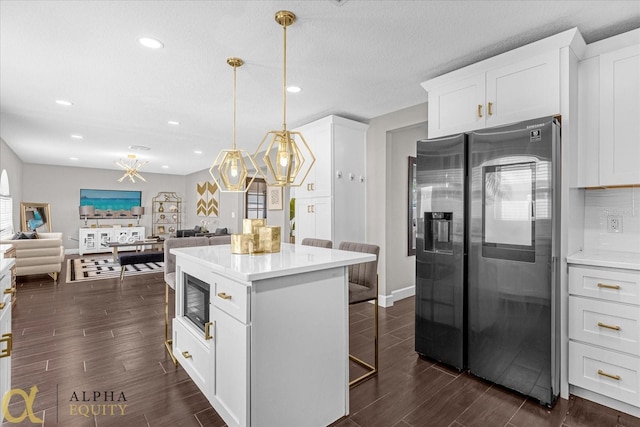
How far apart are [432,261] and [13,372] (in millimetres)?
3311

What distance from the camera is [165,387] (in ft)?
7.37

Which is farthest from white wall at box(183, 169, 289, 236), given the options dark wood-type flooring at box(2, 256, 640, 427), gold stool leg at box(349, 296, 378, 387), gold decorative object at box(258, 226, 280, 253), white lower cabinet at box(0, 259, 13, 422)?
white lower cabinet at box(0, 259, 13, 422)

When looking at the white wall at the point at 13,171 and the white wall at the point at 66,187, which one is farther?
the white wall at the point at 66,187

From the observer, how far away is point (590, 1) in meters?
1.90

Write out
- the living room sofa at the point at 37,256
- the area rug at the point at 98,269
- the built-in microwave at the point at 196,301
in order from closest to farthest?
the built-in microwave at the point at 196,301 → the living room sofa at the point at 37,256 → the area rug at the point at 98,269

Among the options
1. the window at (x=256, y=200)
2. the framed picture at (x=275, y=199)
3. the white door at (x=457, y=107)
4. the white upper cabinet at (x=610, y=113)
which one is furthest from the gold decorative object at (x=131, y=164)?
the white upper cabinet at (x=610, y=113)

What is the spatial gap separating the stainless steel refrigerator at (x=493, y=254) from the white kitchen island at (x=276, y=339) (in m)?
0.94

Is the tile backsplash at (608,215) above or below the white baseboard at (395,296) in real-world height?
above

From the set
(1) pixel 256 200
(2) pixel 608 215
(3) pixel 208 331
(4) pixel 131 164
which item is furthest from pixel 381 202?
(4) pixel 131 164

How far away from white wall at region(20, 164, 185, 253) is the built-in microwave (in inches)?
359

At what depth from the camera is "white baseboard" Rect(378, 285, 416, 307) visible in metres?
4.10

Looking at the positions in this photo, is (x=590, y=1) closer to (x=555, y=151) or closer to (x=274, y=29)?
(x=555, y=151)

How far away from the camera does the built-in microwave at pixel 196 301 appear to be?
6.79 ft

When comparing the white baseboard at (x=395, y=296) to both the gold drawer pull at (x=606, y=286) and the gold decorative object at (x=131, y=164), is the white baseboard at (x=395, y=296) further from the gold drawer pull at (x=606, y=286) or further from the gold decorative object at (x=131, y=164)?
the gold decorative object at (x=131, y=164)
